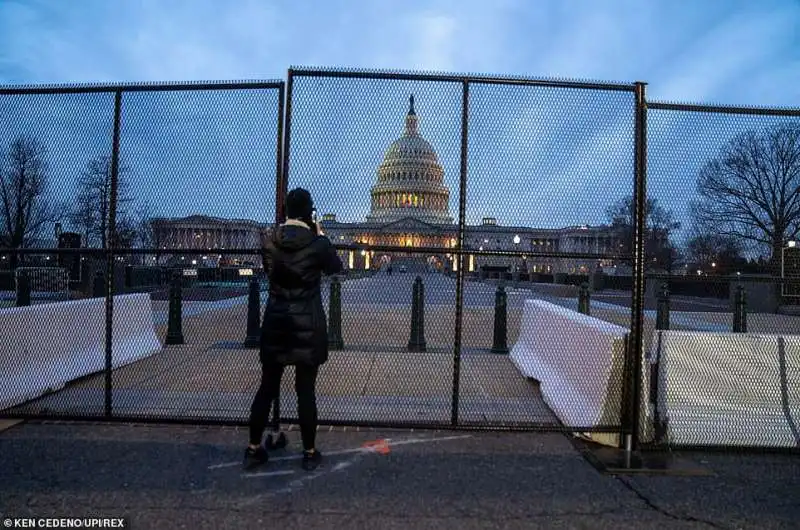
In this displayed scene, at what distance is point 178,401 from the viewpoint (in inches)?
235

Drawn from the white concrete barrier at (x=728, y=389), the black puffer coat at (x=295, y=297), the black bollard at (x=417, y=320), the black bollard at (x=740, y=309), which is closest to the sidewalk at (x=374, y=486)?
the white concrete barrier at (x=728, y=389)

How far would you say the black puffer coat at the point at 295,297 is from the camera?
4090 mm

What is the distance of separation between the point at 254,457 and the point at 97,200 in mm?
3408

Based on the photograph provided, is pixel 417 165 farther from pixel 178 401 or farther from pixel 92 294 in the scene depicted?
pixel 92 294

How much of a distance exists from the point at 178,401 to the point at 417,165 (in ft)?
12.7

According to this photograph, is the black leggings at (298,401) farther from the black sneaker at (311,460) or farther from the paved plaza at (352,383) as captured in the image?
the paved plaza at (352,383)

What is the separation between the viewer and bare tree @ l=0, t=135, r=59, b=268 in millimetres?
5470

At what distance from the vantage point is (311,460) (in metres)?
4.26

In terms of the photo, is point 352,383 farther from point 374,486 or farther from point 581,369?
point 374,486

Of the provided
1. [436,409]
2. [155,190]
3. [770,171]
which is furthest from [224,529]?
[770,171]

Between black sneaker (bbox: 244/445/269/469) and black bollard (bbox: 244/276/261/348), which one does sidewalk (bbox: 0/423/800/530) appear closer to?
black sneaker (bbox: 244/445/269/469)

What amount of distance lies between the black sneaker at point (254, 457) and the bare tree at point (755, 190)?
4747 millimetres

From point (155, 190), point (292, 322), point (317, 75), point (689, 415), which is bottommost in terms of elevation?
point (689, 415)

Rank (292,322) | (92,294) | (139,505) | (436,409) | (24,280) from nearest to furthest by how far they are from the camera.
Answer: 1. (139,505)
2. (292,322)
3. (436,409)
4. (24,280)
5. (92,294)
